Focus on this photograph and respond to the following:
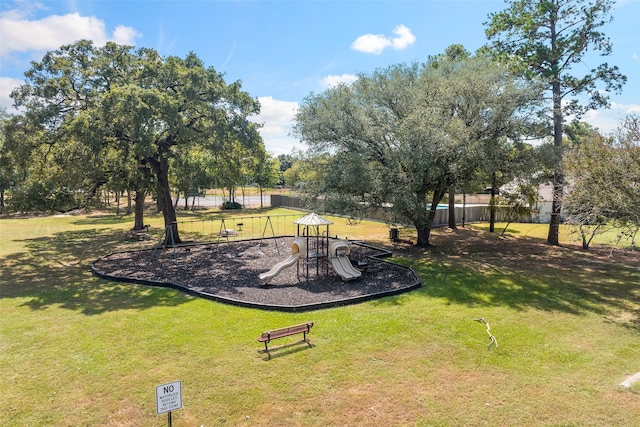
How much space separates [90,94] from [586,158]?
18.8 metres

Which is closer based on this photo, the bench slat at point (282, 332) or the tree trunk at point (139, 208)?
the bench slat at point (282, 332)

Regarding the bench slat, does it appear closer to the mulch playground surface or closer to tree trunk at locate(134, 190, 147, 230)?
the mulch playground surface

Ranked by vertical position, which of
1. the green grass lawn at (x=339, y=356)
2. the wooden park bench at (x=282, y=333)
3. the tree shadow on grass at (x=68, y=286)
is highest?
the wooden park bench at (x=282, y=333)

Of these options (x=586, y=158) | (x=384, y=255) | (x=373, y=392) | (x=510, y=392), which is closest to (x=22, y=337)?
(x=373, y=392)

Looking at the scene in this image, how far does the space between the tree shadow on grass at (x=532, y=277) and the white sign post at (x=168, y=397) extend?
840cm

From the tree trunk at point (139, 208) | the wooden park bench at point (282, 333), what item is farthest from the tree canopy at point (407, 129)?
the tree trunk at point (139, 208)

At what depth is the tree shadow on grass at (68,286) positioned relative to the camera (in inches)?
417

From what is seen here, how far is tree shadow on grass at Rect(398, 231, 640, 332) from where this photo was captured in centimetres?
1060

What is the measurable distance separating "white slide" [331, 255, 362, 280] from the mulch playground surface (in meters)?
0.25

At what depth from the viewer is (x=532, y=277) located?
43.6 feet

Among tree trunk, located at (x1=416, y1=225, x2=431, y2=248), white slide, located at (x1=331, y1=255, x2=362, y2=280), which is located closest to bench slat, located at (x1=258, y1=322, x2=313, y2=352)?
white slide, located at (x1=331, y1=255, x2=362, y2=280)

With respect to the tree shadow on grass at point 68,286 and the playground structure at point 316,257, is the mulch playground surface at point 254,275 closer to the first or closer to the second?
the playground structure at point 316,257

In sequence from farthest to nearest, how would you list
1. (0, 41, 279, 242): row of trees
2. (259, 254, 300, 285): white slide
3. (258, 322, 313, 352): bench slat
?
(0, 41, 279, 242): row of trees < (259, 254, 300, 285): white slide < (258, 322, 313, 352): bench slat

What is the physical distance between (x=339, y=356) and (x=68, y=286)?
10.2 metres
